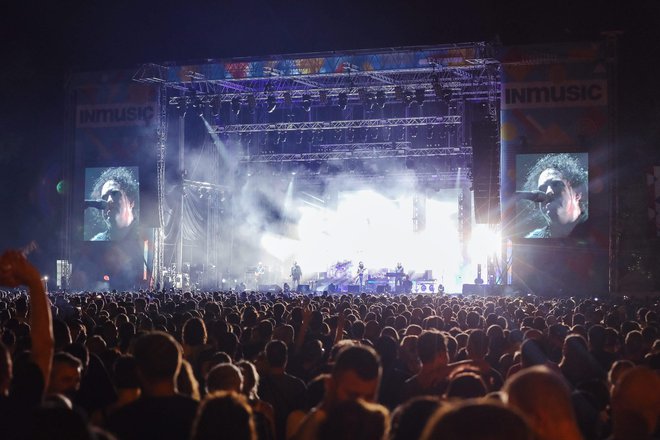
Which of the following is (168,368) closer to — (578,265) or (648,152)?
(578,265)

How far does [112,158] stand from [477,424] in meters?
37.5

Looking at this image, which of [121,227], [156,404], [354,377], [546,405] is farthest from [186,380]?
[121,227]

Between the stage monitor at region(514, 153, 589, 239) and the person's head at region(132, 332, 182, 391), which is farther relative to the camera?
the stage monitor at region(514, 153, 589, 239)

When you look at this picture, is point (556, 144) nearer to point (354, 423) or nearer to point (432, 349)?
point (432, 349)

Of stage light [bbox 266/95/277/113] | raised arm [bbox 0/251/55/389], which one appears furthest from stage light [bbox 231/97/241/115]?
raised arm [bbox 0/251/55/389]

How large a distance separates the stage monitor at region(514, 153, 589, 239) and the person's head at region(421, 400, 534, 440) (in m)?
31.3

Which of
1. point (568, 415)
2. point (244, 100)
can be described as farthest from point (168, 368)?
point (244, 100)

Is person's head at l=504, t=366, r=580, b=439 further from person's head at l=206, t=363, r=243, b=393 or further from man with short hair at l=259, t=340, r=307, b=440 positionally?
man with short hair at l=259, t=340, r=307, b=440

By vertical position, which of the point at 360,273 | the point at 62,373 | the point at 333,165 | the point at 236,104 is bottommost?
the point at 360,273

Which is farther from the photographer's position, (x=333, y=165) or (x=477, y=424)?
(x=333, y=165)

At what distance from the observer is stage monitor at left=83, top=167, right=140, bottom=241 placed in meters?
36.8

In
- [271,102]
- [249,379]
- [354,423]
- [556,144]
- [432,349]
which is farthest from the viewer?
[271,102]

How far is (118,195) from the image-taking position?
123ft

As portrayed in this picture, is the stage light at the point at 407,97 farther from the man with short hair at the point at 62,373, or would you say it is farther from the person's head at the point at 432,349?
the man with short hair at the point at 62,373
